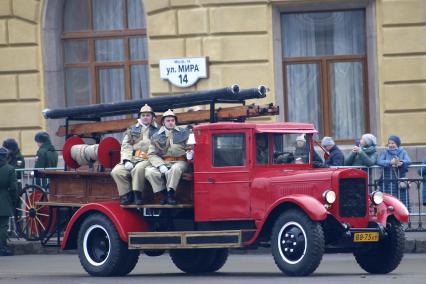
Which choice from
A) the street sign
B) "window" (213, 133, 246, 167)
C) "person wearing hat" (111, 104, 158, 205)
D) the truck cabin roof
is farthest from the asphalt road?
the street sign

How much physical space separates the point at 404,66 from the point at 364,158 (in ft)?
12.4

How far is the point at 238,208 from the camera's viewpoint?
672 inches

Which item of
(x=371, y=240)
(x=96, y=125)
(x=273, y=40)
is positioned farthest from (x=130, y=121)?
(x=273, y=40)

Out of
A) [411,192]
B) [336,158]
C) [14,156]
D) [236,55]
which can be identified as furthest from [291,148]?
[236,55]

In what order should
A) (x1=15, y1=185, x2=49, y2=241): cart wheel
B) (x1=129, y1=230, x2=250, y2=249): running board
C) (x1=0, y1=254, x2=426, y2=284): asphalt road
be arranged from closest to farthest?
(x1=0, y1=254, x2=426, y2=284): asphalt road, (x1=129, y1=230, x2=250, y2=249): running board, (x1=15, y1=185, x2=49, y2=241): cart wheel

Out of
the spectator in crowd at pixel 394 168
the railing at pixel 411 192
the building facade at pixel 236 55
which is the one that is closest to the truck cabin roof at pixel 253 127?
the railing at pixel 411 192

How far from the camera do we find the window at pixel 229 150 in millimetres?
17141

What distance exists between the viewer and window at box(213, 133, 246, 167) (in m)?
17.1

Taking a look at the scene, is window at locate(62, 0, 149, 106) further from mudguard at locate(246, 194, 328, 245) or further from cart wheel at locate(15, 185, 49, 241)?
mudguard at locate(246, 194, 328, 245)

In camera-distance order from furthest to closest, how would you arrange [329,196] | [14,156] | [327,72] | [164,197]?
[327,72], [14,156], [164,197], [329,196]

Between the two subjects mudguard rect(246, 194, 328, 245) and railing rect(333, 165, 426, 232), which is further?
railing rect(333, 165, 426, 232)

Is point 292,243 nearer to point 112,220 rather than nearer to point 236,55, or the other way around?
point 112,220

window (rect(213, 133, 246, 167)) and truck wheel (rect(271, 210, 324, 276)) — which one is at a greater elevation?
window (rect(213, 133, 246, 167))

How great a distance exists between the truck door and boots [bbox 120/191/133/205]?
3.23ft
